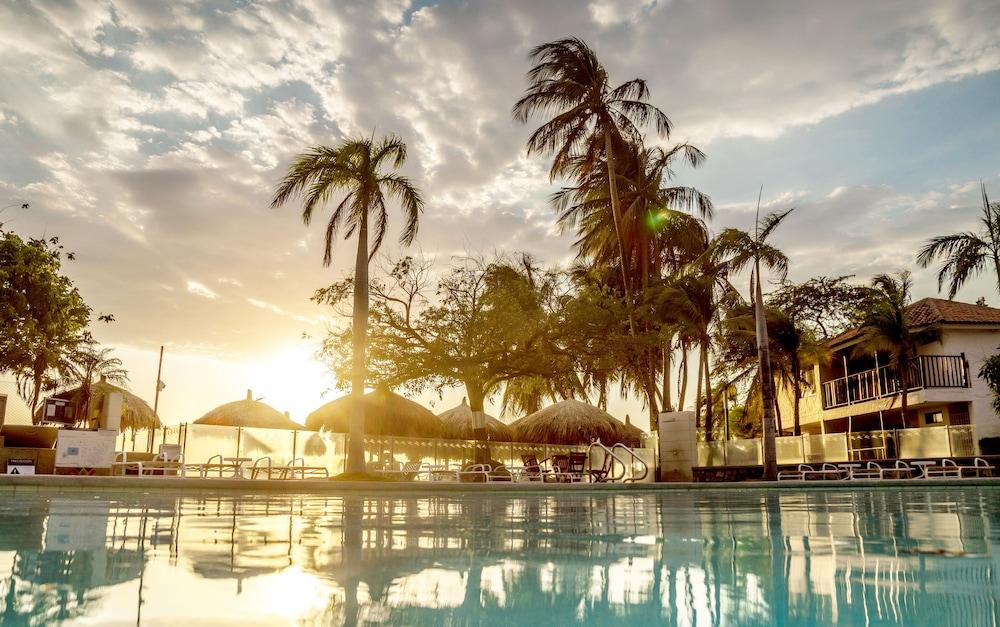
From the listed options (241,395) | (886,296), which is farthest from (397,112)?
(886,296)

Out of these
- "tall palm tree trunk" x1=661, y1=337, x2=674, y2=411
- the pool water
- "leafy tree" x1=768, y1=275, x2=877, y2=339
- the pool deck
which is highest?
"leafy tree" x1=768, y1=275, x2=877, y2=339

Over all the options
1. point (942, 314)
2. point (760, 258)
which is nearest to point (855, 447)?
point (760, 258)

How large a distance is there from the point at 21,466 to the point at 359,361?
299 inches

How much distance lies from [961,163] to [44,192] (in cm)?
2517

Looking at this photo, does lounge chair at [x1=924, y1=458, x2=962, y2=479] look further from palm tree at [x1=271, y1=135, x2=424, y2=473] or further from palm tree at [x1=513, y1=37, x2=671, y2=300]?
palm tree at [x1=271, y1=135, x2=424, y2=473]

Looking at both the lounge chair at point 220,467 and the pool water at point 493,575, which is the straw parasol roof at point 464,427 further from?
the pool water at point 493,575

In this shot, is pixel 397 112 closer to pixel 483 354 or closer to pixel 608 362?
pixel 483 354

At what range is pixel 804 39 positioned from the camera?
14.7 m

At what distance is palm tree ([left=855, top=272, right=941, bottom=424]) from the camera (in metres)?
24.5

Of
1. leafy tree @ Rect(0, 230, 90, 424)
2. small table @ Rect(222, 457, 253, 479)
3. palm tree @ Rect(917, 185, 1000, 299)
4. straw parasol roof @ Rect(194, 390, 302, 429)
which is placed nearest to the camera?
small table @ Rect(222, 457, 253, 479)

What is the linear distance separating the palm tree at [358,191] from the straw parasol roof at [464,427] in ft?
36.2

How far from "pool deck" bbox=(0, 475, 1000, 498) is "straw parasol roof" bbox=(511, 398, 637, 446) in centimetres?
1176

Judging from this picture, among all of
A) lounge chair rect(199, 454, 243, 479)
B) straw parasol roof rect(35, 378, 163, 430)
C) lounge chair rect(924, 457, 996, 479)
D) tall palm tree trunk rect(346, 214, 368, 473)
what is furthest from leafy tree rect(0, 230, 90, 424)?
lounge chair rect(924, 457, 996, 479)

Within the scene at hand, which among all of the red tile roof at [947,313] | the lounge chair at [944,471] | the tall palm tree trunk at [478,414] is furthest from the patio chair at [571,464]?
the red tile roof at [947,313]
